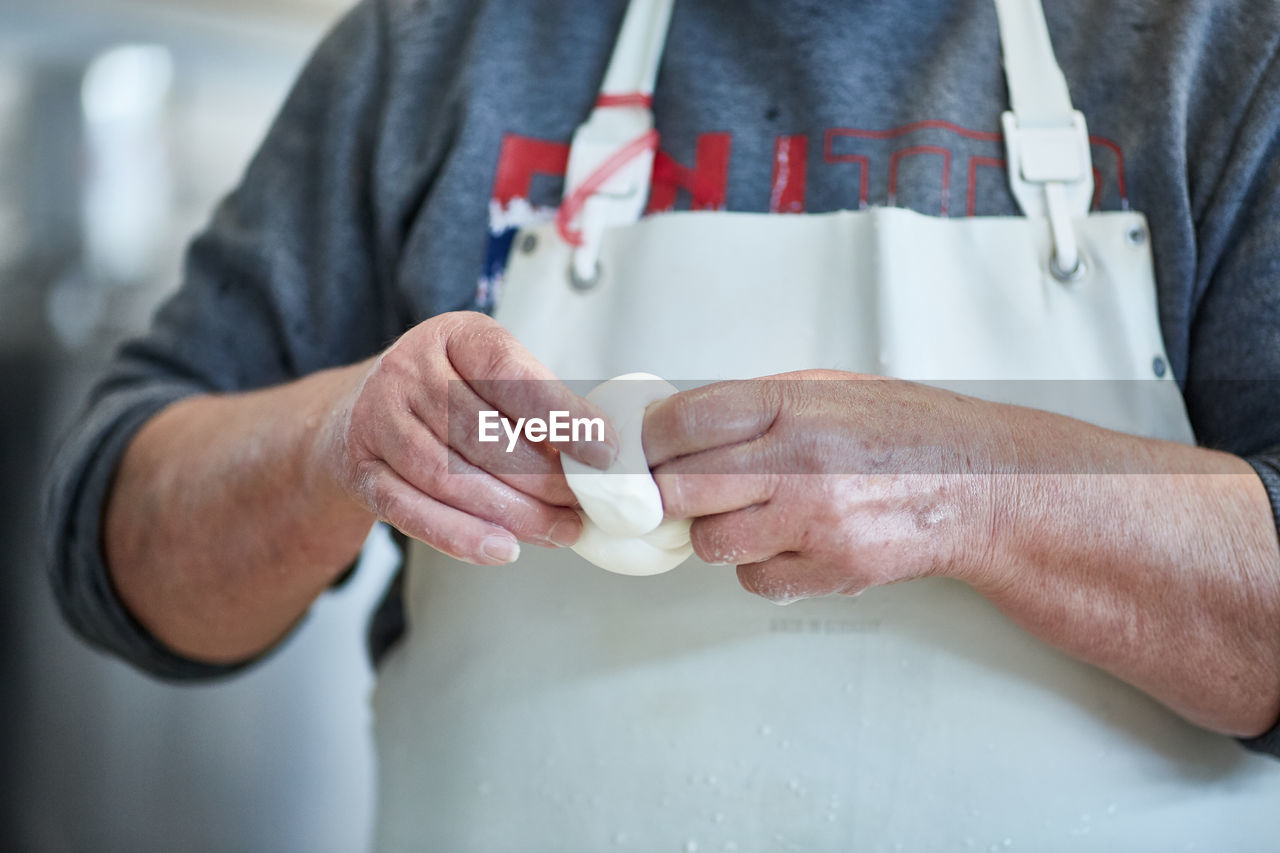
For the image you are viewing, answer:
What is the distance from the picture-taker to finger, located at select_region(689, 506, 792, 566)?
1.60 ft

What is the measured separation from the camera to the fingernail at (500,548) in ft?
1.60

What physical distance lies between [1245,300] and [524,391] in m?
0.43

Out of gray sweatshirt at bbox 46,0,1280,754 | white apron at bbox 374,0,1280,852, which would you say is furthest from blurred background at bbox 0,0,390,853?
white apron at bbox 374,0,1280,852

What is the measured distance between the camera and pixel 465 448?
49 cm

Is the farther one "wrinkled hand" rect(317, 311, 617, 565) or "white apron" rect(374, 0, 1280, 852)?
"white apron" rect(374, 0, 1280, 852)

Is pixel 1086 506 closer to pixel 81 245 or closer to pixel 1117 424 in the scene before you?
pixel 1117 424

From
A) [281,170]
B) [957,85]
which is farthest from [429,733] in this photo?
[957,85]

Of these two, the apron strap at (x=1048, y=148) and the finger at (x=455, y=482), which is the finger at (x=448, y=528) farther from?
the apron strap at (x=1048, y=148)

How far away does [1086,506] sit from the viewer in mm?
538

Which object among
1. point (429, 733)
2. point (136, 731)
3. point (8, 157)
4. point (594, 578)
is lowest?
point (136, 731)

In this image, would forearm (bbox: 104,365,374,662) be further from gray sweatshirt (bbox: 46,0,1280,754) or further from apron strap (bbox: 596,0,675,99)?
apron strap (bbox: 596,0,675,99)

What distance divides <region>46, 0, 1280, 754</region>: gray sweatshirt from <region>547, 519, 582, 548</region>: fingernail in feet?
0.79

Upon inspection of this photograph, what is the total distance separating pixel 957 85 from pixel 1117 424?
0.25 metres

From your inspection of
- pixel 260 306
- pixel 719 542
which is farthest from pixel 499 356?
pixel 260 306
